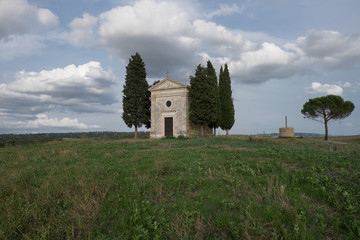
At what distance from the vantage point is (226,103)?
101 feet

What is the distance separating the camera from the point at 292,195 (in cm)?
446

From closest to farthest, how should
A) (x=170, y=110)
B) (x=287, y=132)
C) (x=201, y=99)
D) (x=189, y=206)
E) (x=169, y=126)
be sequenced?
1. (x=189, y=206)
2. (x=201, y=99)
3. (x=170, y=110)
4. (x=169, y=126)
5. (x=287, y=132)

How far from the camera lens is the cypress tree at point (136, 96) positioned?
2912cm

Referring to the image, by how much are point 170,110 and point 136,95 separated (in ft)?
18.4

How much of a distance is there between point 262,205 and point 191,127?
2477cm

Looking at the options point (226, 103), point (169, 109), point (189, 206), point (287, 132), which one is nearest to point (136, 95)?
point (169, 109)

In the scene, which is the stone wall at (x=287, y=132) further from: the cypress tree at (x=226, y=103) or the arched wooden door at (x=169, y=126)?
the arched wooden door at (x=169, y=126)

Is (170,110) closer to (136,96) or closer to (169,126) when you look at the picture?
(169,126)

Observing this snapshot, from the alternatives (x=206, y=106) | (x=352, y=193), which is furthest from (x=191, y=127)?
(x=352, y=193)

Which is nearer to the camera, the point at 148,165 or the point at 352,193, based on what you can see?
the point at 352,193

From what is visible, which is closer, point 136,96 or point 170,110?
point 170,110

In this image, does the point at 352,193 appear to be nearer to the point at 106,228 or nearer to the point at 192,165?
the point at 192,165

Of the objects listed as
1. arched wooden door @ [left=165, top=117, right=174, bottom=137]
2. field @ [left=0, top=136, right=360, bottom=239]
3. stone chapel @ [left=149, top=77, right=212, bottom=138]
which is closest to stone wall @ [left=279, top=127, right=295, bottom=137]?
stone chapel @ [left=149, top=77, right=212, bottom=138]

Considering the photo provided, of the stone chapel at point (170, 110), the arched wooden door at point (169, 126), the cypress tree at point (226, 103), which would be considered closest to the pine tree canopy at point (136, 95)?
the stone chapel at point (170, 110)
